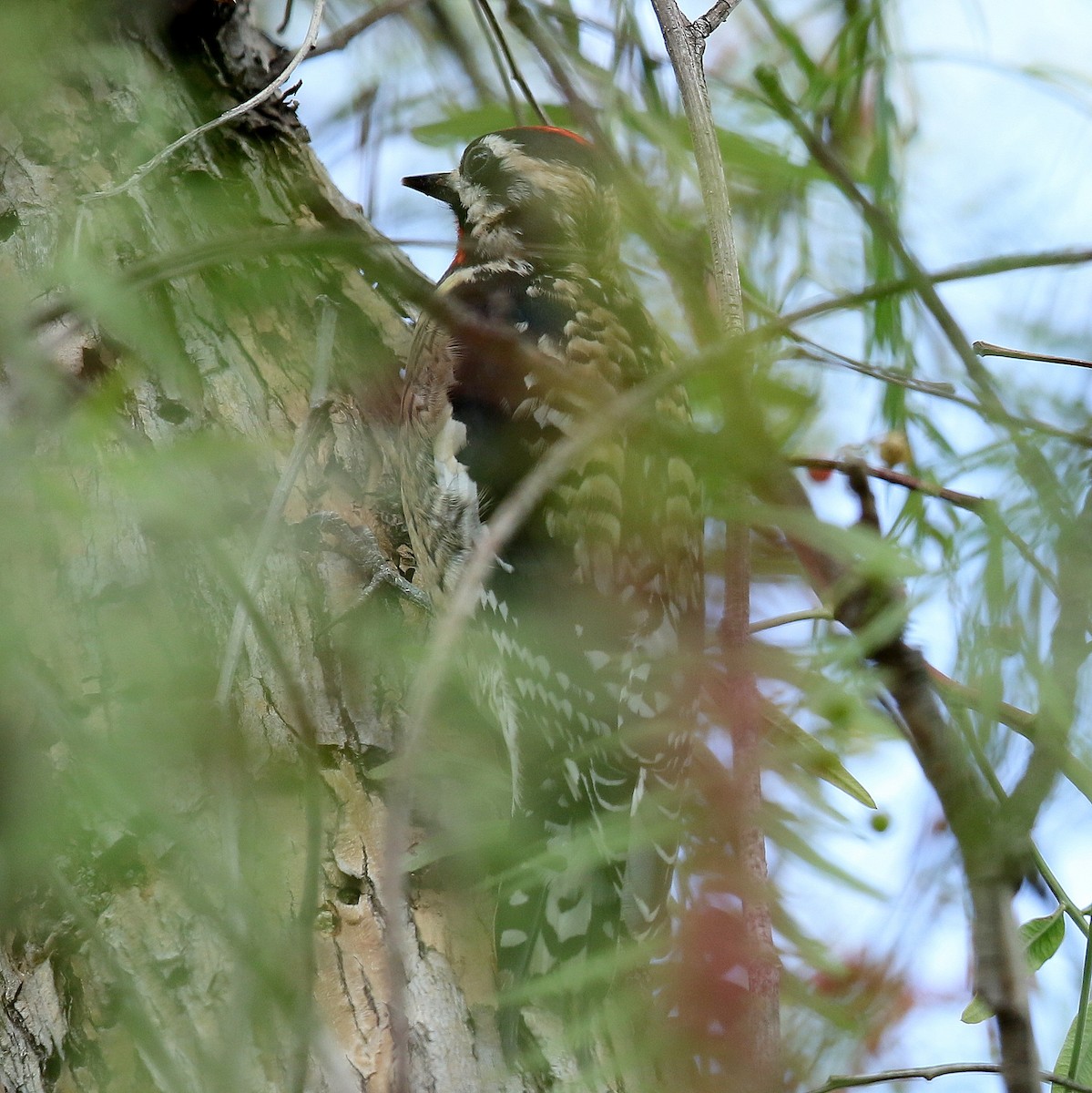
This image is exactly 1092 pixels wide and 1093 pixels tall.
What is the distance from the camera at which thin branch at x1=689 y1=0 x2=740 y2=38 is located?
1019mm

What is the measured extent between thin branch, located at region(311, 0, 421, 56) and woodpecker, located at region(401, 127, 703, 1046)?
36cm

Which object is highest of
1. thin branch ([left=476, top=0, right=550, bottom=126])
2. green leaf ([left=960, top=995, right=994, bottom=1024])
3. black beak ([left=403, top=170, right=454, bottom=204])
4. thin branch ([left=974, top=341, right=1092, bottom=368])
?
black beak ([left=403, top=170, right=454, bottom=204])

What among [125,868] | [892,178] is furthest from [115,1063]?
[892,178]

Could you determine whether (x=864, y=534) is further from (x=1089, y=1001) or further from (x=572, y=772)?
(x=572, y=772)

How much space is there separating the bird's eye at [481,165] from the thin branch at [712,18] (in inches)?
Result: 38.6

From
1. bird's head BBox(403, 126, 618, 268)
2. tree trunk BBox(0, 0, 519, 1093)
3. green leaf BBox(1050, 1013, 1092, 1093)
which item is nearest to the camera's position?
tree trunk BBox(0, 0, 519, 1093)

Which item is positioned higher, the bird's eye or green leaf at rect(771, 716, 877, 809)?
the bird's eye

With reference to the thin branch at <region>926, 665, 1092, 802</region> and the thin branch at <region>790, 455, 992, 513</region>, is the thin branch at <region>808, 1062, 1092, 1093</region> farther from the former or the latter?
the thin branch at <region>790, 455, 992, 513</region>

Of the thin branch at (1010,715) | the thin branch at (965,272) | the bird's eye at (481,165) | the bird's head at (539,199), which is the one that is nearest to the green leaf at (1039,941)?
the thin branch at (1010,715)

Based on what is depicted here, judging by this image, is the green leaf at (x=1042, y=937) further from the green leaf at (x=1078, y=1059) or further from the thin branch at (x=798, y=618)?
the thin branch at (x=798, y=618)

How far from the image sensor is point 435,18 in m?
1.81

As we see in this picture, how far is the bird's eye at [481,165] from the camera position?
2059 mm

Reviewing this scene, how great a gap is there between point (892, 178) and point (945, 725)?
2.57 ft

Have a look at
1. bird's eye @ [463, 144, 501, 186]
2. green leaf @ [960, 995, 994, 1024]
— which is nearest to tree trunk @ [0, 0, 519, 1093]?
bird's eye @ [463, 144, 501, 186]
